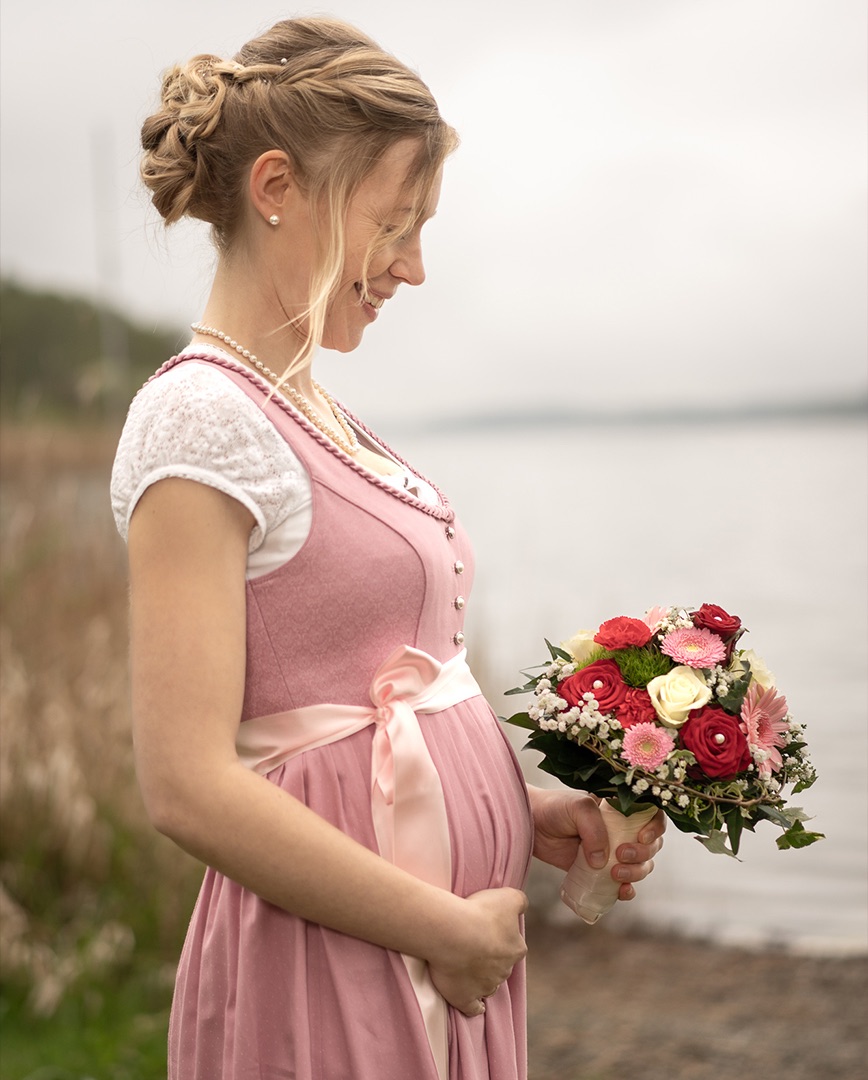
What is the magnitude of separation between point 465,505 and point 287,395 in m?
3.49

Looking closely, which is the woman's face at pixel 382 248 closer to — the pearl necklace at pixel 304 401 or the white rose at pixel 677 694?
the pearl necklace at pixel 304 401

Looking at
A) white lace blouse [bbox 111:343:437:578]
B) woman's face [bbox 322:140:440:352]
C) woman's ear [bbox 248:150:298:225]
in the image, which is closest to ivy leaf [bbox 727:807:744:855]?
white lace blouse [bbox 111:343:437:578]

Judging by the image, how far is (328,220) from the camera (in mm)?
1436

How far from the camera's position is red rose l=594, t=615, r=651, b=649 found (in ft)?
5.29

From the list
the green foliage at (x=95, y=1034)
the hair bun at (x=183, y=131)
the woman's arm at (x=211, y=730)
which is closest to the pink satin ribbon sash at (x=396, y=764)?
the woman's arm at (x=211, y=730)

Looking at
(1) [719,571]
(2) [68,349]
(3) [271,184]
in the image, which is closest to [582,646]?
(3) [271,184]

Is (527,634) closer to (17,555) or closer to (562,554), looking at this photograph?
(562,554)

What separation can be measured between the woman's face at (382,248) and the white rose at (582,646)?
508 millimetres

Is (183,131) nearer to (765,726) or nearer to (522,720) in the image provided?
(522,720)

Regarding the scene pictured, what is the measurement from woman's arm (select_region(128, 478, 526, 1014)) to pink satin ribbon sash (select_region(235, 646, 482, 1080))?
0.12m

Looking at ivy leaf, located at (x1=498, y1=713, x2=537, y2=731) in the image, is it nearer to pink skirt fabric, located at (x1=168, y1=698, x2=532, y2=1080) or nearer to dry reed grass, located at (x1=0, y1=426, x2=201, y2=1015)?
pink skirt fabric, located at (x1=168, y1=698, x2=532, y2=1080)

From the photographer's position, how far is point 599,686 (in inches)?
62.0

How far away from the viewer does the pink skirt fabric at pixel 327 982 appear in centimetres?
139

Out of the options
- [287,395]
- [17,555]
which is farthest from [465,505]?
[287,395]
